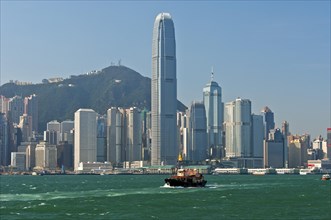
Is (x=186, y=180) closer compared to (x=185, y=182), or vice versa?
(x=186, y=180)

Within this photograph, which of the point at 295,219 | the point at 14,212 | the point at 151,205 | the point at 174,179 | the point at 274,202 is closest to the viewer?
the point at 295,219

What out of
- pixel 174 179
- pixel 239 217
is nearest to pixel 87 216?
pixel 239 217

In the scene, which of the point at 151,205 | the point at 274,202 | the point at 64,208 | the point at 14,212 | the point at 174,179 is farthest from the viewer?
the point at 174,179

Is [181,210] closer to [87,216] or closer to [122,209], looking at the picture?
[122,209]

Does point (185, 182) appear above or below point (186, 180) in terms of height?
below

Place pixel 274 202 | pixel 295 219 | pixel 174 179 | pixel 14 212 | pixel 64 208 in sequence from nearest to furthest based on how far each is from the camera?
pixel 295 219 → pixel 14 212 → pixel 64 208 → pixel 274 202 → pixel 174 179

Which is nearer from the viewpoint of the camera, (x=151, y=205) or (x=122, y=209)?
(x=122, y=209)

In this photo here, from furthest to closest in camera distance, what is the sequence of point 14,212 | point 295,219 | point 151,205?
1. point 151,205
2. point 14,212
3. point 295,219

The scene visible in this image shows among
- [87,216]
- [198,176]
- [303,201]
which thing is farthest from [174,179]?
[87,216]

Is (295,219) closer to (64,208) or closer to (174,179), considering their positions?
(64,208)
